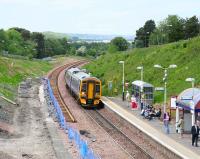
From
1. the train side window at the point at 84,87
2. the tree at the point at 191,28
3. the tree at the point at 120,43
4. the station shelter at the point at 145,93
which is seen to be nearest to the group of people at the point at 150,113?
the station shelter at the point at 145,93

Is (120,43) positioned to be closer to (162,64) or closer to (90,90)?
(162,64)

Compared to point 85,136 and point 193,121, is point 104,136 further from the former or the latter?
point 193,121

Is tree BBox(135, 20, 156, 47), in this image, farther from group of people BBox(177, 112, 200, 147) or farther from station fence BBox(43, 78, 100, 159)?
group of people BBox(177, 112, 200, 147)

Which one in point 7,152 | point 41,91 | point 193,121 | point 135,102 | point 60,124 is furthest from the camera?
point 41,91

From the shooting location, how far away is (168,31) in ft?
350

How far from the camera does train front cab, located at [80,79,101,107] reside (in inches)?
1918

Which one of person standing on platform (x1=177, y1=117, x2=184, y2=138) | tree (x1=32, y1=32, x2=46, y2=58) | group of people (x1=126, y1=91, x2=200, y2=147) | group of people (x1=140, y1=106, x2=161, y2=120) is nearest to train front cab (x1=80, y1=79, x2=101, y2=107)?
group of people (x1=126, y1=91, x2=200, y2=147)

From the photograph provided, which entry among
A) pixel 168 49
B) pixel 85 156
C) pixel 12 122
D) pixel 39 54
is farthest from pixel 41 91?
pixel 39 54

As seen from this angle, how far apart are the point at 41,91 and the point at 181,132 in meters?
35.8

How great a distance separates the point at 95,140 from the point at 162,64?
29116 millimetres

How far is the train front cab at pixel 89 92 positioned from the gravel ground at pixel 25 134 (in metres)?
4.11

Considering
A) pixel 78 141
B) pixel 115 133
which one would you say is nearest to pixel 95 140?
pixel 115 133

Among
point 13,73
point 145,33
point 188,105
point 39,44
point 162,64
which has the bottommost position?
point 13,73

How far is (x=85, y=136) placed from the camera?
34.5 m
